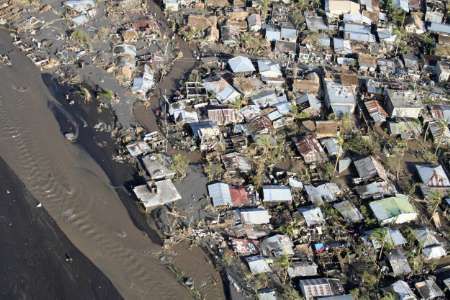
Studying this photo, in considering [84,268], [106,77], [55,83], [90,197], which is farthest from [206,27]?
[84,268]

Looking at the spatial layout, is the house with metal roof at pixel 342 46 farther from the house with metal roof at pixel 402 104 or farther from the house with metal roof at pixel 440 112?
the house with metal roof at pixel 440 112

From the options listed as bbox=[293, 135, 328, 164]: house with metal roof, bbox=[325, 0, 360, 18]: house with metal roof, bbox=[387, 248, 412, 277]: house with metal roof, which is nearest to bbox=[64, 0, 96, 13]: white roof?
bbox=[325, 0, 360, 18]: house with metal roof

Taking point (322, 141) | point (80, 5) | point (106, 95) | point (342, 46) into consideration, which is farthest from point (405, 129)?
point (80, 5)

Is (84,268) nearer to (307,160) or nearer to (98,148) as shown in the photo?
(98,148)

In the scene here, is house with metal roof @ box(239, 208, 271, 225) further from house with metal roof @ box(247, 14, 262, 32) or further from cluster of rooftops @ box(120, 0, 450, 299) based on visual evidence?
house with metal roof @ box(247, 14, 262, 32)

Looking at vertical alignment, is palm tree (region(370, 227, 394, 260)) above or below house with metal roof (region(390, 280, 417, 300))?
above

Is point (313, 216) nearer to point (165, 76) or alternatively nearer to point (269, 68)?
point (269, 68)
